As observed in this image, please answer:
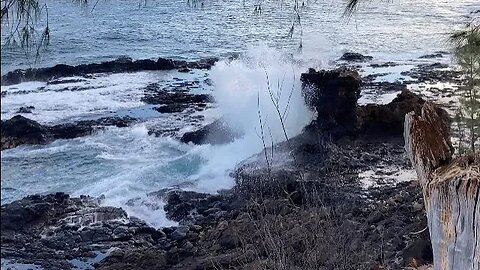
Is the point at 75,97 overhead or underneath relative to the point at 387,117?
underneath

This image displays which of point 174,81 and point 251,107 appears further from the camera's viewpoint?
point 174,81

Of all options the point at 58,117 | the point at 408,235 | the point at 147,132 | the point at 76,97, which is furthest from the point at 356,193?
the point at 76,97

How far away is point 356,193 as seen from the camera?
13047 mm

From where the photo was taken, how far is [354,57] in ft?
83.5

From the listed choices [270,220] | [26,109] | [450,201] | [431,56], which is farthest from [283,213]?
[431,56]

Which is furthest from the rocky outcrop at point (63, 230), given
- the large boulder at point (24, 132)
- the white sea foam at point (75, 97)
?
the white sea foam at point (75, 97)

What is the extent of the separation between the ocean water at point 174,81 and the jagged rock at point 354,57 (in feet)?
1.52

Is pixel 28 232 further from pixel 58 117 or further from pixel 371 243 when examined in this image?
pixel 58 117

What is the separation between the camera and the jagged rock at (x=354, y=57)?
82.3ft

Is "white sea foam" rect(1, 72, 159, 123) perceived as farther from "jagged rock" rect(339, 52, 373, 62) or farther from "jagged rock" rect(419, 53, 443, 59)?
"jagged rock" rect(419, 53, 443, 59)

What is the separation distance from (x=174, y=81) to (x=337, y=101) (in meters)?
7.85

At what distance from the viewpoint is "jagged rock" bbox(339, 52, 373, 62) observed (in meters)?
25.1

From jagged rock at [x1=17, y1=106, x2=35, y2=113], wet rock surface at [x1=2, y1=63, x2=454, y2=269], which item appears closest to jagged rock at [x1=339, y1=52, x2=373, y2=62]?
wet rock surface at [x1=2, y1=63, x2=454, y2=269]

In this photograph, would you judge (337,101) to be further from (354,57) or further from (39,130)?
(354,57)
